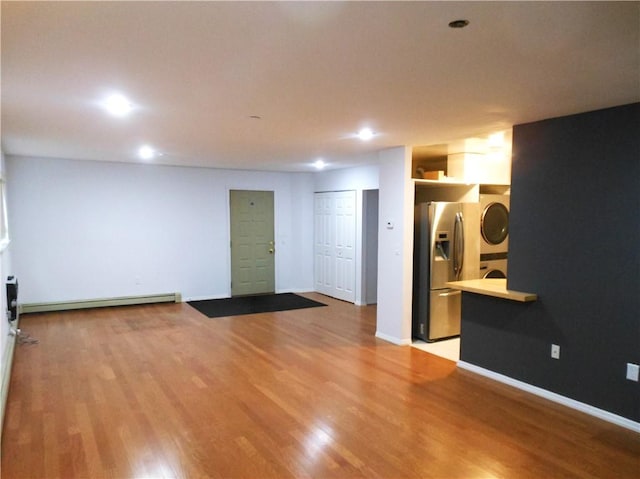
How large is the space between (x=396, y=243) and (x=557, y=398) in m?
2.29

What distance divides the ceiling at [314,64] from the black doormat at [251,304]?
3.43 m

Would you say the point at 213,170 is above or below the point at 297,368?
above

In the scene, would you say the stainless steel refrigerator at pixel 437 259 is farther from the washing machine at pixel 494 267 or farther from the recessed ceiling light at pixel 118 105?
the recessed ceiling light at pixel 118 105

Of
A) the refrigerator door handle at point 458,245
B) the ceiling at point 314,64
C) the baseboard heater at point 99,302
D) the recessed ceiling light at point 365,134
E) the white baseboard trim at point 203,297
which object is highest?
the recessed ceiling light at point 365,134

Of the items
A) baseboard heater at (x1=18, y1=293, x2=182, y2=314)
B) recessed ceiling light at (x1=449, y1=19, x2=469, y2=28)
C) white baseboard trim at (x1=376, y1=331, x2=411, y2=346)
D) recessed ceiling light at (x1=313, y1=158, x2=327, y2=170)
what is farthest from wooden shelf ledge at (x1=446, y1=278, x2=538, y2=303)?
baseboard heater at (x1=18, y1=293, x2=182, y2=314)

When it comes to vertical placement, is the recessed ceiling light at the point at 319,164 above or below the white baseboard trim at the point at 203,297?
above

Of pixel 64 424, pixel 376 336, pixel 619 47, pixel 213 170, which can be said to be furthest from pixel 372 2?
A: pixel 213 170

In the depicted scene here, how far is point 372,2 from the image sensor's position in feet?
5.33

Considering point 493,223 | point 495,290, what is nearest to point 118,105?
point 495,290

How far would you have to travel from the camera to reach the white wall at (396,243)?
508 cm

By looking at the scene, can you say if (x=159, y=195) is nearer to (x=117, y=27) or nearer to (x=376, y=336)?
(x=376, y=336)

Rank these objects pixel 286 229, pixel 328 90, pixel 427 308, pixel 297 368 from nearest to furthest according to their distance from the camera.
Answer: pixel 328 90
pixel 297 368
pixel 427 308
pixel 286 229

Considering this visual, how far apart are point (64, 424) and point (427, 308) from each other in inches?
150

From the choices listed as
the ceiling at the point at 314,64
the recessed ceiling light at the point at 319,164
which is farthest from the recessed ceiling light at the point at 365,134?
the recessed ceiling light at the point at 319,164
